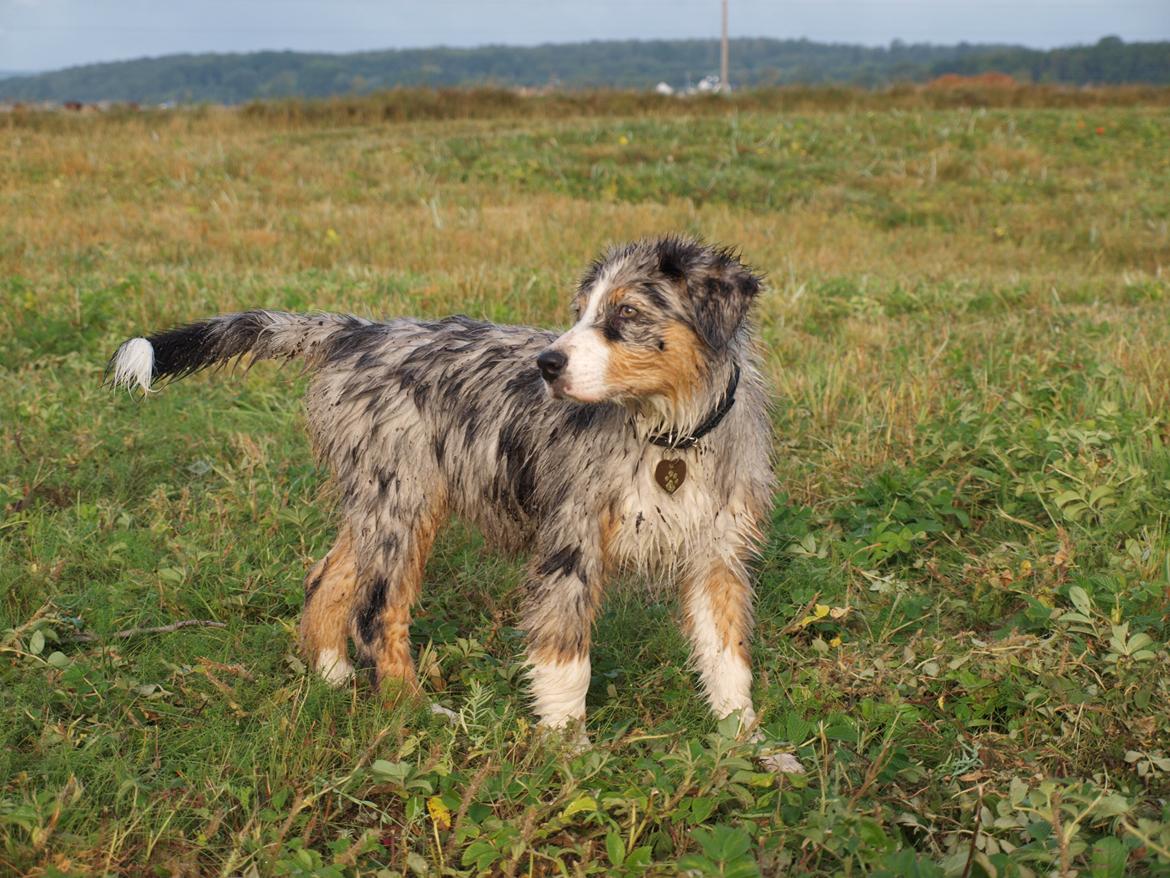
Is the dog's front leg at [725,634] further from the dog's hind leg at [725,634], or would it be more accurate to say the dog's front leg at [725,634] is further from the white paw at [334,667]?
the white paw at [334,667]

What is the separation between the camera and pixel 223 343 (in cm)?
446

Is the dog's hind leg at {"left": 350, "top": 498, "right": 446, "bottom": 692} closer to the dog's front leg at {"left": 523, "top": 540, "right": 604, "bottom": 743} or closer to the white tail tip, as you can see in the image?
the dog's front leg at {"left": 523, "top": 540, "right": 604, "bottom": 743}

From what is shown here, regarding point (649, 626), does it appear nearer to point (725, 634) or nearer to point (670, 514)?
point (725, 634)

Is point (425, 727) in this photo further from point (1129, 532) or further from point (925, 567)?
point (1129, 532)

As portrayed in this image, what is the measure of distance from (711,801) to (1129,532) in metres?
2.96

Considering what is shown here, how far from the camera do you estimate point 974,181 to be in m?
18.2

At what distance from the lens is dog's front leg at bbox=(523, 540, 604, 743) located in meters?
3.86

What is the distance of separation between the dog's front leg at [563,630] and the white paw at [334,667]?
3.11 ft

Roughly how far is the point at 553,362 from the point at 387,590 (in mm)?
1373

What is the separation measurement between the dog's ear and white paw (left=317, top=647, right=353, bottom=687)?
6.85 feet

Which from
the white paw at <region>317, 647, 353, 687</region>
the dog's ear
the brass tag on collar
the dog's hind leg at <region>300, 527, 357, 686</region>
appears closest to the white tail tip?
the dog's hind leg at <region>300, 527, 357, 686</region>

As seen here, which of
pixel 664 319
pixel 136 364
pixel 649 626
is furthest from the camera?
pixel 649 626

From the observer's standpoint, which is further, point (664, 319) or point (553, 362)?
point (664, 319)

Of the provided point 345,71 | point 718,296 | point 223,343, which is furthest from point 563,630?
point 345,71
